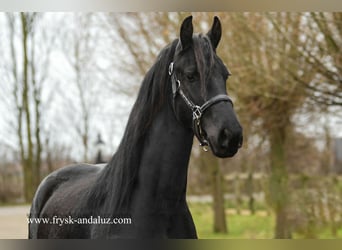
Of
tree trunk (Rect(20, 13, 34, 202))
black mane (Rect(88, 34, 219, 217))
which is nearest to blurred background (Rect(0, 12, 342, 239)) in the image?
tree trunk (Rect(20, 13, 34, 202))

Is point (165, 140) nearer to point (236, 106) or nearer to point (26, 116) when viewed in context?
point (26, 116)

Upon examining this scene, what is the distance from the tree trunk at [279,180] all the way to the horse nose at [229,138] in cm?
441

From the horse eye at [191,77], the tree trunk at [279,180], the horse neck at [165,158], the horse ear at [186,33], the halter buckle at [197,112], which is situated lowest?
the tree trunk at [279,180]

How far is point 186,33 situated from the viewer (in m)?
2.24

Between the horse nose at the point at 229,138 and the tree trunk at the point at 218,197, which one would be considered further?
the tree trunk at the point at 218,197

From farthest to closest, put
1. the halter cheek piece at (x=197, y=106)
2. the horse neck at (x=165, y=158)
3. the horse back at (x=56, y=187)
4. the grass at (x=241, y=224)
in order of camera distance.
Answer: the grass at (x=241, y=224)
the horse back at (x=56, y=187)
the horse neck at (x=165, y=158)
the halter cheek piece at (x=197, y=106)

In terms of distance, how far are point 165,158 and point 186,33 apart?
605 millimetres

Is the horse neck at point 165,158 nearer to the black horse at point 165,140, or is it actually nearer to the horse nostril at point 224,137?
the black horse at point 165,140

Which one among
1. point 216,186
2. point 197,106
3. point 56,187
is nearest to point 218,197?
point 216,186

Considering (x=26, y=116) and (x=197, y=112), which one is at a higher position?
(x=26, y=116)

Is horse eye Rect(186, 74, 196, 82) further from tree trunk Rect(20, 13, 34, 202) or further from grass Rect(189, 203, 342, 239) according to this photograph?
grass Rect(189, 203, 342, 239)

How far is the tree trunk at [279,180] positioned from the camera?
20.7ft

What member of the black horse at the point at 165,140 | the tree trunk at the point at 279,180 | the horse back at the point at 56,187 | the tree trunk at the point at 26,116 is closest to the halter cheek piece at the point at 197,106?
the black horse at the point at 165,140
